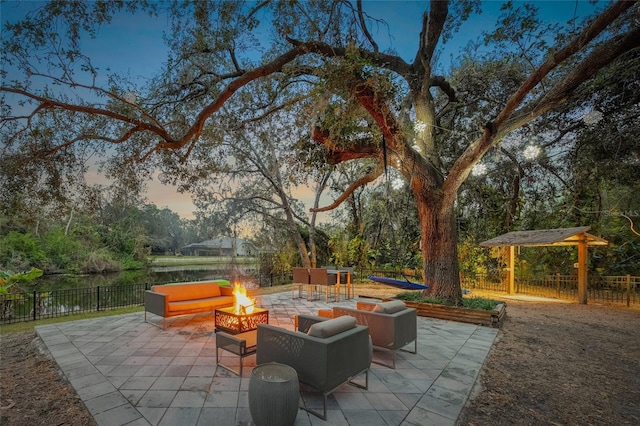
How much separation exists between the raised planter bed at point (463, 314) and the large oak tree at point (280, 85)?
21.1 inches

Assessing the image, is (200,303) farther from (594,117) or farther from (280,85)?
(594,117)

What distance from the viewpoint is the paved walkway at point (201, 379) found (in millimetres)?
2475

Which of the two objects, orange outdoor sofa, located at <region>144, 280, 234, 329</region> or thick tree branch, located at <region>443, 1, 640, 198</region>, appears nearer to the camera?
thick tree branch, located at <region>443, 1, 640, 198</region>

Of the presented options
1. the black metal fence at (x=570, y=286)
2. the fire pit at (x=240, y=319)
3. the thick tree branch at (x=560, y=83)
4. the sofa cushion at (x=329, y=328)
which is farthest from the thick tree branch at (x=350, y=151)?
the black metal fence at (x=570, y=286)

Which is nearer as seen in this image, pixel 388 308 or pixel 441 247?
pixel 388 308

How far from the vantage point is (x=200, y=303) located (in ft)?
18.1

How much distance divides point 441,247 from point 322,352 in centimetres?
486

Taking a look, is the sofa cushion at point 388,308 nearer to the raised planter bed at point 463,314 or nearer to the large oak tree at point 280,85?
the raised planter bed at point 463,314

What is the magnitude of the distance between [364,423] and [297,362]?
2.25 feet

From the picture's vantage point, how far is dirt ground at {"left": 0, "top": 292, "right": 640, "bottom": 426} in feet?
8.41

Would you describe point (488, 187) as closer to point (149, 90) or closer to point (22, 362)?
point (149, 90)

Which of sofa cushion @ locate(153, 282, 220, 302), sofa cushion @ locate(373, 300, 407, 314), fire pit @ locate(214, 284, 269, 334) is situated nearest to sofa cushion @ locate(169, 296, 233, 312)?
sofa cushion @ locate(153, 282, 220, 302)

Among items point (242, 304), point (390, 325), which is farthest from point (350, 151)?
point (390, 325)

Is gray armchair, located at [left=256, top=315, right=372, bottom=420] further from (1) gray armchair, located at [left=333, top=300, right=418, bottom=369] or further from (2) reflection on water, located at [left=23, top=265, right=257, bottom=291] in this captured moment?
(2) reflection on water, located at [left=23, top=265, right=257, bottom=291]
